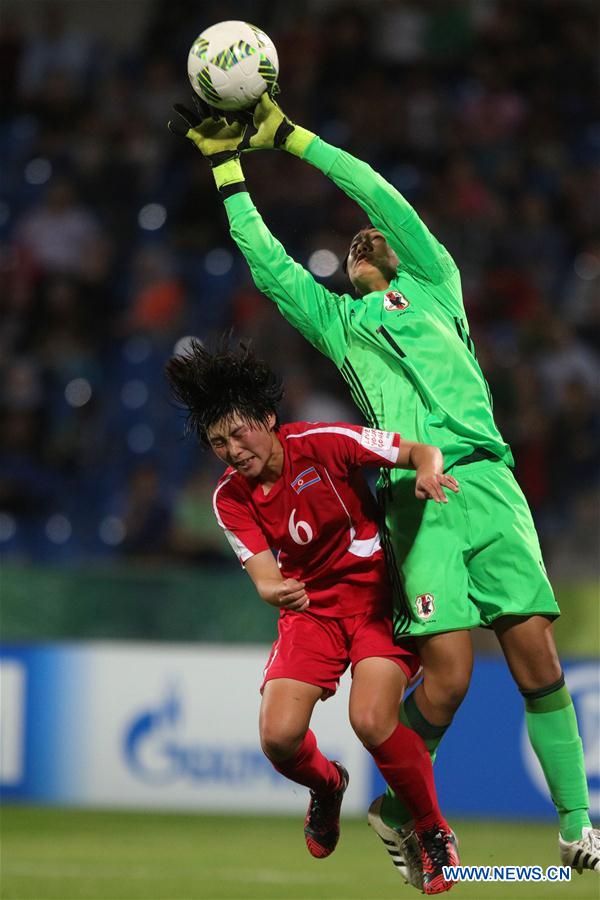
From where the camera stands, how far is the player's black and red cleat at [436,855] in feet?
16.8

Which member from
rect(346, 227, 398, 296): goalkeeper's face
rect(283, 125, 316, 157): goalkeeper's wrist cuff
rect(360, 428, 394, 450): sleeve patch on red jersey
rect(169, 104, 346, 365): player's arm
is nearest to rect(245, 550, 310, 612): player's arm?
rect(360, 428, 394, 450): sleeve patch on red jersey

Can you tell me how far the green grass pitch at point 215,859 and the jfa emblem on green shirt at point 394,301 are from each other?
266 cm

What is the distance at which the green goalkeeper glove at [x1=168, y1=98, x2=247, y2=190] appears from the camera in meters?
5.30

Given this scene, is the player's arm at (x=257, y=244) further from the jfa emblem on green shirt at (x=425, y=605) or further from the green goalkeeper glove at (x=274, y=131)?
the jfa emblem on green shirt at (x=425, y=605)

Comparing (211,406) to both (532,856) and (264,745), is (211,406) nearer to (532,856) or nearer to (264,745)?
(264,745)

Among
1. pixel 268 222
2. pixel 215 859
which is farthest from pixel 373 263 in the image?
pixel 268 222

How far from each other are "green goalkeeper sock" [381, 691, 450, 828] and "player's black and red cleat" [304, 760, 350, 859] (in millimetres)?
198

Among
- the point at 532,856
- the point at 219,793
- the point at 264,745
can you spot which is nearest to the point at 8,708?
the point at 219,793

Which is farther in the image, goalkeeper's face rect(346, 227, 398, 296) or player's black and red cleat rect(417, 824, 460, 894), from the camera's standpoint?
goalkeeper's face rect(346, 227, 398, 296)

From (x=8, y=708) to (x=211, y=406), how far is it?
4.58m

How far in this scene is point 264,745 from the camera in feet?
17.0

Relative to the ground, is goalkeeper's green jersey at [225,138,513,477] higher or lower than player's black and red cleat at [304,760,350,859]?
higher

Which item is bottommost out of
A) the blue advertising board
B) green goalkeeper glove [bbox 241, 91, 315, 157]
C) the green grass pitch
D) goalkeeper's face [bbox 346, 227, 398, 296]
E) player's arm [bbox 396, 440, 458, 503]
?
the green grass pitch

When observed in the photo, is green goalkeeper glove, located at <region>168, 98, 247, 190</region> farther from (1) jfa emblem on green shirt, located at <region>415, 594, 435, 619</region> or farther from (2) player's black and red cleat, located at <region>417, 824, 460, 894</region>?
(2) player's black and red cleat, located at <region>417, 824, 460, 894</region>
